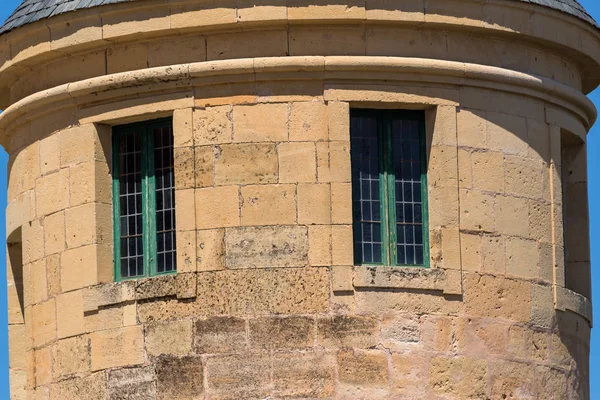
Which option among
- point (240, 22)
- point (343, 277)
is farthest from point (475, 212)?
point (240, 22)

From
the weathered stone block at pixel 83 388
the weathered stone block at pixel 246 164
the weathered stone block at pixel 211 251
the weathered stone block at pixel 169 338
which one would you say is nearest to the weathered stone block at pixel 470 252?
the weathered stone block at pixel 246 164

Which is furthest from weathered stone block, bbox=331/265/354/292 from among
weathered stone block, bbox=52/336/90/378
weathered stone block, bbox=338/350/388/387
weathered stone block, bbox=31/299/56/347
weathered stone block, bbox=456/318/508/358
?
weathered stone block, bbox=31/299/56/347

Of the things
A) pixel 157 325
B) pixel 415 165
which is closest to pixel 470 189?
pixel 415 165

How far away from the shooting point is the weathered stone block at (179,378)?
105 ft

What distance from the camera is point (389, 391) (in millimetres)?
32031

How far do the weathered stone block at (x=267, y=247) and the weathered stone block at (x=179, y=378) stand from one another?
3.76 ft

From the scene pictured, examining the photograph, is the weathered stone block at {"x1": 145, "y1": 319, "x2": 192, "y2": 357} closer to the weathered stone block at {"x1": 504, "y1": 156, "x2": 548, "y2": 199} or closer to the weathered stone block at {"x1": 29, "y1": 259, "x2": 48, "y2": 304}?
the weathered stone block at {"x1": 29, "y1": 259, "x2": 48, "y2": 304}

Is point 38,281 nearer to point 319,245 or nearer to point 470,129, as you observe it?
point 319,245

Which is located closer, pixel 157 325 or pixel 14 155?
pixel 157 325

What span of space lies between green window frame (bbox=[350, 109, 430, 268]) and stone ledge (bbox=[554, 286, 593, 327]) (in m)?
1.72

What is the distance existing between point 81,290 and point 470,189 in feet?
14.5

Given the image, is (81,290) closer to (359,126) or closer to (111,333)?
(111,333)

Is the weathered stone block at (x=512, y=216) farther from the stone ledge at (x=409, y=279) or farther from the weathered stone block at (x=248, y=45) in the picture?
the weathered stone block at (x=248, y=45)

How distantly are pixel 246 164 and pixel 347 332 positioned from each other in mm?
2128
